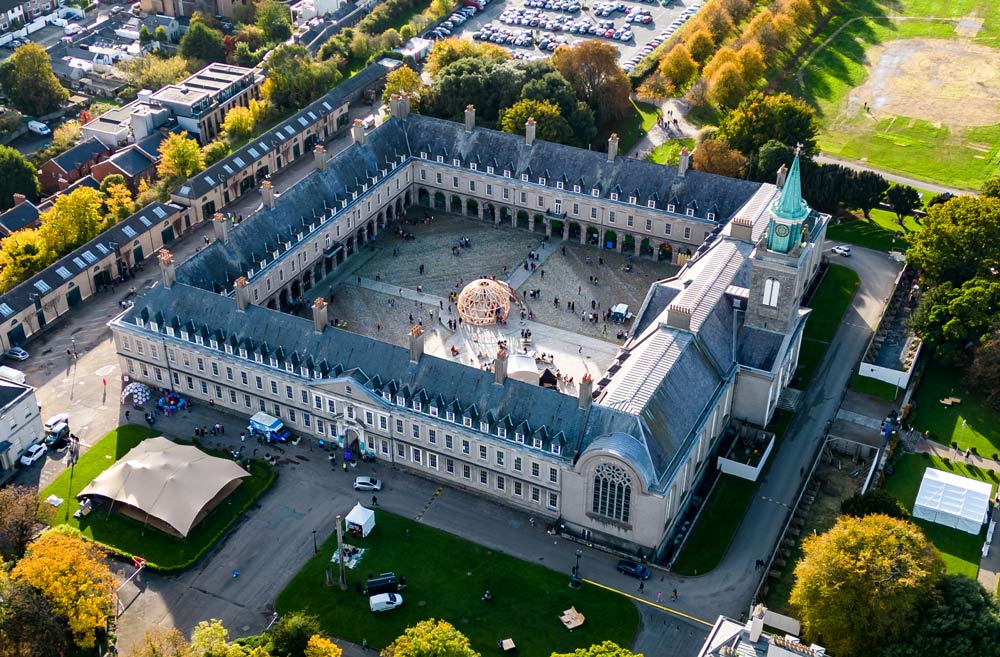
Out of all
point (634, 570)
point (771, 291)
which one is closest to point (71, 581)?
point (634, 570)

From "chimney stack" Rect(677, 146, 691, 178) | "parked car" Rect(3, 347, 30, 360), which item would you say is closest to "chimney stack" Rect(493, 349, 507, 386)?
"chimney stack" Rect(677, 146, 691, 178)

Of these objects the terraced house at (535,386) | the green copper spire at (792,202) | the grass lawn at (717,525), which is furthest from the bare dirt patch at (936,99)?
the grass lawn at (717,525)

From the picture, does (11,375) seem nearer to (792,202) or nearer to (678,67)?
(792,202)

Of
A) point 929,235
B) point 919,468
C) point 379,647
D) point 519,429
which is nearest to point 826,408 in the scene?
point 919,468

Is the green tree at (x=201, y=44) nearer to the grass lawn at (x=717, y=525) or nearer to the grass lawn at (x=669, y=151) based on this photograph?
the grass lawn at (x=669, y=151)

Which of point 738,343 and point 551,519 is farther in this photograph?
point 738,343

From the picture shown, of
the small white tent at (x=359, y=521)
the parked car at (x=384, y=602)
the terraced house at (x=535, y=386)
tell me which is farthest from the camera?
the small white tent at (x=359, y=521)

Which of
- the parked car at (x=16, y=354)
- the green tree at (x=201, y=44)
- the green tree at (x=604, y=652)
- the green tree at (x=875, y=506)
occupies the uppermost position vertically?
the green tree at (x=201, y=44)

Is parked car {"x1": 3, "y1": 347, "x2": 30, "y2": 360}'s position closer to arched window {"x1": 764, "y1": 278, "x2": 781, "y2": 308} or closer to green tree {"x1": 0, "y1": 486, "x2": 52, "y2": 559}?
green tree {"x1": 0, "y1": 486, "x2": 52, "y2": 559}

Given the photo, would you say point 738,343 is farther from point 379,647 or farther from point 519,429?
point 379,647
